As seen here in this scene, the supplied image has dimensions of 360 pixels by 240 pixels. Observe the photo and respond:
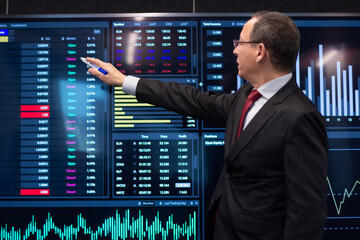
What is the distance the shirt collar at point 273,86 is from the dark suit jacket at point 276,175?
24mm

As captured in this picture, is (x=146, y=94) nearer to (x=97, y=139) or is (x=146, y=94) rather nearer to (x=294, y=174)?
(x=97, y=139)

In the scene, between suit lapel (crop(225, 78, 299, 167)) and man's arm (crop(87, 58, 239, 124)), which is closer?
suit lapel (crop(225, 78, 299, 167))

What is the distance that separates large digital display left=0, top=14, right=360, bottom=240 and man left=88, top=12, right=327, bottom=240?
50 centimetres

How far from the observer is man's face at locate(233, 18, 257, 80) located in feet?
4.33

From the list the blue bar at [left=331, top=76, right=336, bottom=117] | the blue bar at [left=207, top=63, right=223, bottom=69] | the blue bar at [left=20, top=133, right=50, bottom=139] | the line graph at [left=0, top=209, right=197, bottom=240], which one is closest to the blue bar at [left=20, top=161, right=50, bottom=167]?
the blue bar at [left=20, top=133, right=50, bottom=139]

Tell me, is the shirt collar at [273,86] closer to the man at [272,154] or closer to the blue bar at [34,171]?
the man at [272,154]

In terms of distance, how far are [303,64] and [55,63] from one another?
4.50ft

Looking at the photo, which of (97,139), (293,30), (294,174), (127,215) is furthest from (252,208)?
(97,139)

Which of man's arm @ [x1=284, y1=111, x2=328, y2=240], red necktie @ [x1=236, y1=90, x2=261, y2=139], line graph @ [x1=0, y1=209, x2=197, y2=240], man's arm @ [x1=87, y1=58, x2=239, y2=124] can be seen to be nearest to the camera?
man's arm @ [x1=284, y1=111, x2=328, y2=240]

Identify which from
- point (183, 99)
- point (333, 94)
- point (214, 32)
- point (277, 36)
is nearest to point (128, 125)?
point (183, 99)

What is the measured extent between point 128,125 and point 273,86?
878 millimetres

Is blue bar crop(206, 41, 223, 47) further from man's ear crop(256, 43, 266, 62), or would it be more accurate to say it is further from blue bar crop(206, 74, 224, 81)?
man's ear crop(256, 43, 266, 62)

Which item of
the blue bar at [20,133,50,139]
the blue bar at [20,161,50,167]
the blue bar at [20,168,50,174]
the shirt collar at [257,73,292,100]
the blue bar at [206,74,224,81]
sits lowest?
the blue bar at [20,168,50,174]
